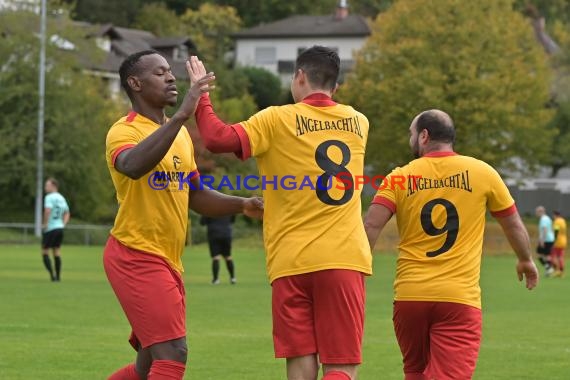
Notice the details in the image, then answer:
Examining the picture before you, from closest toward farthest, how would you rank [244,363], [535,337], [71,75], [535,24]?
1. [244,363]
2. [535,337]
3. [71,75]
4. [535,24]

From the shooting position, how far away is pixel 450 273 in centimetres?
845

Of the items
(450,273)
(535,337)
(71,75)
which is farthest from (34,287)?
(71,75)

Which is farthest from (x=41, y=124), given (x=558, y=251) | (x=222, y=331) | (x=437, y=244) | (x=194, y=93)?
(x=194, y=93)

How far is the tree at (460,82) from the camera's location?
68.8 m

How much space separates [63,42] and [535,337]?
167 ft

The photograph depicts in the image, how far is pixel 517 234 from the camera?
8836mm

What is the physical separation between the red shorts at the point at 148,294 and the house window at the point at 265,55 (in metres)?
101

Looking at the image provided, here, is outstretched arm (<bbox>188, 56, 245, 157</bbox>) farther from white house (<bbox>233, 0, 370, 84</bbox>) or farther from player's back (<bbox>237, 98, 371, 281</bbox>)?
white house (<bbox>233, 0, 370, 84</bbox>)

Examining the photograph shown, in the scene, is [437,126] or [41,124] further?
[41,124]

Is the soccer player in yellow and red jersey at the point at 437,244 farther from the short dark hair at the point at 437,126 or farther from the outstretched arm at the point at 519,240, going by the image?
the outstretched arm at the point at 519,240

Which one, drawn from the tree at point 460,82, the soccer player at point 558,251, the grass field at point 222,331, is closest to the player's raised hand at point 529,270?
the grass field at point 222,331

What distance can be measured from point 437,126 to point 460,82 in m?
60.8

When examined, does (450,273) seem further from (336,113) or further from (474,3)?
(474,3)

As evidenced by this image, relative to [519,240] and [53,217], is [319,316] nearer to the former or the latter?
[519,240]
